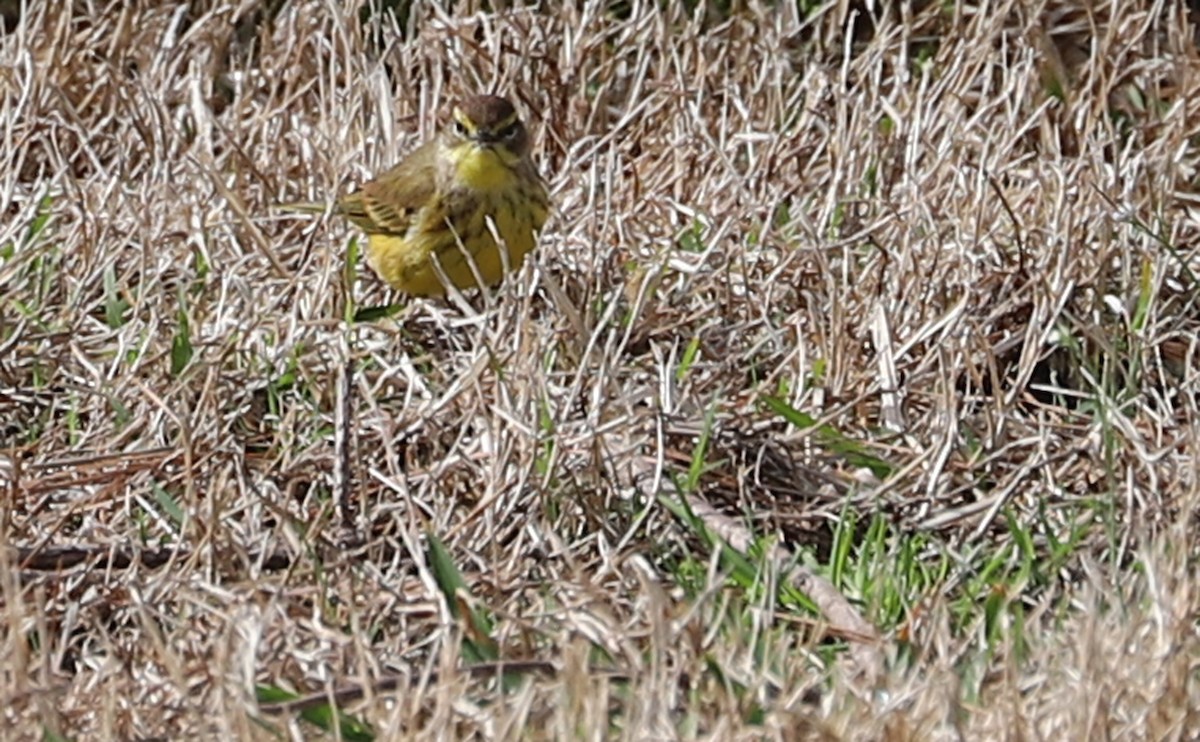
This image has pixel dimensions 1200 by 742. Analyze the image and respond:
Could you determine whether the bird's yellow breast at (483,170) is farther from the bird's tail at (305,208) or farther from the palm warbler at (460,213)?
the bird's tail at (305,208)

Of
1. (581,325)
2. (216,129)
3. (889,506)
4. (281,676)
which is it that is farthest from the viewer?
(216,129)

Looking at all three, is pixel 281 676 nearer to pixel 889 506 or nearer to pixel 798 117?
pixel 889 506

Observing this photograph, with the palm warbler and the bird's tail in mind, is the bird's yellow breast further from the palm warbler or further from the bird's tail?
the bird's tail

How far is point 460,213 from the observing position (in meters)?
4.18

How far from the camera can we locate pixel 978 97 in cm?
478

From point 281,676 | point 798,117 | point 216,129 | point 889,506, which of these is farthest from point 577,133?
point 281,676

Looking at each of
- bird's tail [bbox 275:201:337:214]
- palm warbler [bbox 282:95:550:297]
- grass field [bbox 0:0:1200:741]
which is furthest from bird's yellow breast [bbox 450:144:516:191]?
bird's tail [bbox 275:201:337:214]

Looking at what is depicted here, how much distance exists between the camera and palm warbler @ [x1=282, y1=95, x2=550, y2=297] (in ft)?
13.5

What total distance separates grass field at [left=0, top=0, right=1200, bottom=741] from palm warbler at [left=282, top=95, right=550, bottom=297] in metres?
0.08

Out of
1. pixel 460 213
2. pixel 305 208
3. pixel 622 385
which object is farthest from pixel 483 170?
pixel 622 385

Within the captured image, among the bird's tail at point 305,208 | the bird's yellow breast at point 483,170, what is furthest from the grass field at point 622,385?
the bird's yellow breast at point 483,170

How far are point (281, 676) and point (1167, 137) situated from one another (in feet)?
7.92

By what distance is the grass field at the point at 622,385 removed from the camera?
8.77 feet

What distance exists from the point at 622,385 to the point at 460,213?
625 millimetres
